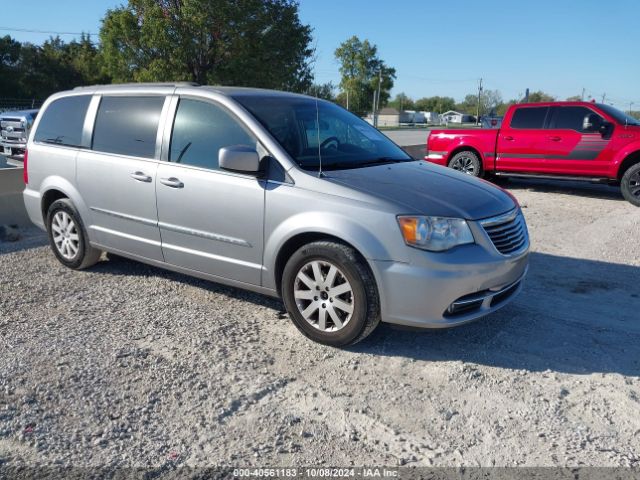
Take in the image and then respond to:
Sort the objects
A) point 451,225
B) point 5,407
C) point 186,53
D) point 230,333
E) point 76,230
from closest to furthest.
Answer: point 5,407
point 451,225
point 230,333
point 76,230
point 186,53

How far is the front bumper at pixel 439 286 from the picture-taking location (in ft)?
11.8

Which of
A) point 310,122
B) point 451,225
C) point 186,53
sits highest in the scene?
point 186,53

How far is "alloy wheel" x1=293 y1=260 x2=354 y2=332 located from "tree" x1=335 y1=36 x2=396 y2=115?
63564 mm

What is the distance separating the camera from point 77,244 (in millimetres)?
5680

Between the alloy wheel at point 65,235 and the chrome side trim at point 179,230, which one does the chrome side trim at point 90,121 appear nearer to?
the chrome side trim at point 179,230

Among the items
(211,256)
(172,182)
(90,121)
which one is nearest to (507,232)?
(211,256)

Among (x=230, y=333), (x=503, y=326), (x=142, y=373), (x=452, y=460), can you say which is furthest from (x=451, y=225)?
(x=142, y=373)

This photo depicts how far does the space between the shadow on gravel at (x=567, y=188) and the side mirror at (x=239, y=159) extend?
9.01 meters

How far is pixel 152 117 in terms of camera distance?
4906mm

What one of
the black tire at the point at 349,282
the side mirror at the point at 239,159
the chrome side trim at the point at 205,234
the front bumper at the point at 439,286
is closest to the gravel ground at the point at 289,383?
the black tire at the point at 349,282

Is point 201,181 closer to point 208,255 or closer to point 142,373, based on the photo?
point 208,255

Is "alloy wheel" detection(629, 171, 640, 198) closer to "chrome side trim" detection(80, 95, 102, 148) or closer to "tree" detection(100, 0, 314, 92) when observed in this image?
"chrome side trim" detection(80, 95, 102, 148)

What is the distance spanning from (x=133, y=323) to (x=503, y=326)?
2.87 m

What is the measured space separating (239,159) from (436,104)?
12929cm
